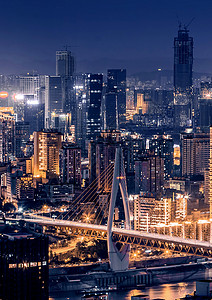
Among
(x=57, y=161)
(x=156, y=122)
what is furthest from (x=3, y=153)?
(x=156, y=122)

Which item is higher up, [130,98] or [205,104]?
[130,98]

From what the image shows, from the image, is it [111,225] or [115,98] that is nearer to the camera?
[111,225]

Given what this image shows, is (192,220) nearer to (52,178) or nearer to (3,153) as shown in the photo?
(52,178)

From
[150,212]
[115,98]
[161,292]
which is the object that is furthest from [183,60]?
[161,292]

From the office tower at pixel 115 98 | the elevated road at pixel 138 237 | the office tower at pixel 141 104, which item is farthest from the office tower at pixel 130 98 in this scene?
the elevated road at pixel 138 237

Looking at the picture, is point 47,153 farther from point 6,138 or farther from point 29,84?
point 29,84

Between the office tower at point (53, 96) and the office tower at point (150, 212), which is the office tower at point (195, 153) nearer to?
the office tower at point (150, 212)
